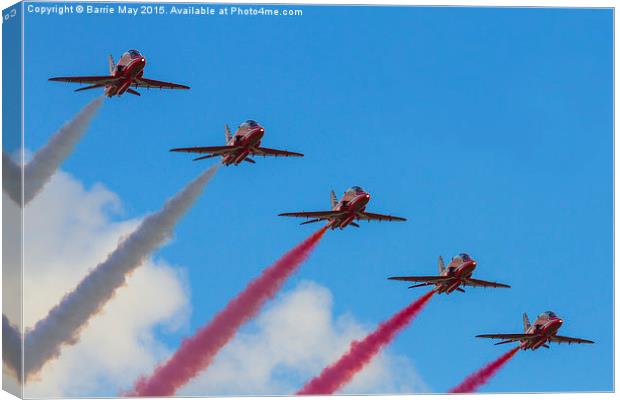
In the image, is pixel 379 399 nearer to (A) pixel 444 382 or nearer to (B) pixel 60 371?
(A) pixel 444 382

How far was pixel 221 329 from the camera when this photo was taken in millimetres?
126688

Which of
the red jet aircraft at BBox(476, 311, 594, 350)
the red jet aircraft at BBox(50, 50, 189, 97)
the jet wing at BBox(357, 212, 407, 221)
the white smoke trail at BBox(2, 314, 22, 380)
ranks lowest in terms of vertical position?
the white smoke trail at BBox(2, 314, 22, 380)

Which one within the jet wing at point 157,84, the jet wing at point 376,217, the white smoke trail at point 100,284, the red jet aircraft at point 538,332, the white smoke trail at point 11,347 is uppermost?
the jet wing at point 376,217

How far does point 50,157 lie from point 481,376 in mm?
29580

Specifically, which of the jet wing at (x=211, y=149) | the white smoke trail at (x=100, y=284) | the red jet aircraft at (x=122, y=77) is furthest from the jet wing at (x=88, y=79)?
the white smoke trail at (x=100, y=284)

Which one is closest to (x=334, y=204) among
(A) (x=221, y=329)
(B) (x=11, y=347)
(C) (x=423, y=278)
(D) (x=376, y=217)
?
(D) (x=376, y=217)

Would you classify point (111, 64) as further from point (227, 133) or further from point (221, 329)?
point (221, 329)

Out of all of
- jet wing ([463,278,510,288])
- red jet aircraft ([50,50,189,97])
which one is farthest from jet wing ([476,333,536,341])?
red jet aircraft ([50,50,189,97])

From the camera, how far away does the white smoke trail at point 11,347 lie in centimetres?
12188

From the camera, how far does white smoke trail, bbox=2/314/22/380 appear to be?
12188 centimetres

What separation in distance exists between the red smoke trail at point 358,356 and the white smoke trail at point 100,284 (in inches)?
498

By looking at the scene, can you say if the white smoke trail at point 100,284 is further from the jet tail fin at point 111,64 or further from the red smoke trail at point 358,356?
the red smoke trail at point 358,356

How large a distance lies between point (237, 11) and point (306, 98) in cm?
694

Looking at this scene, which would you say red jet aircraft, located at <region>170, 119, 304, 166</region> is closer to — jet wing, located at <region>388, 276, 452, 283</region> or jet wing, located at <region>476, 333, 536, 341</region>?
jet wing, located at <region>388, 276, 452, 283</region>
